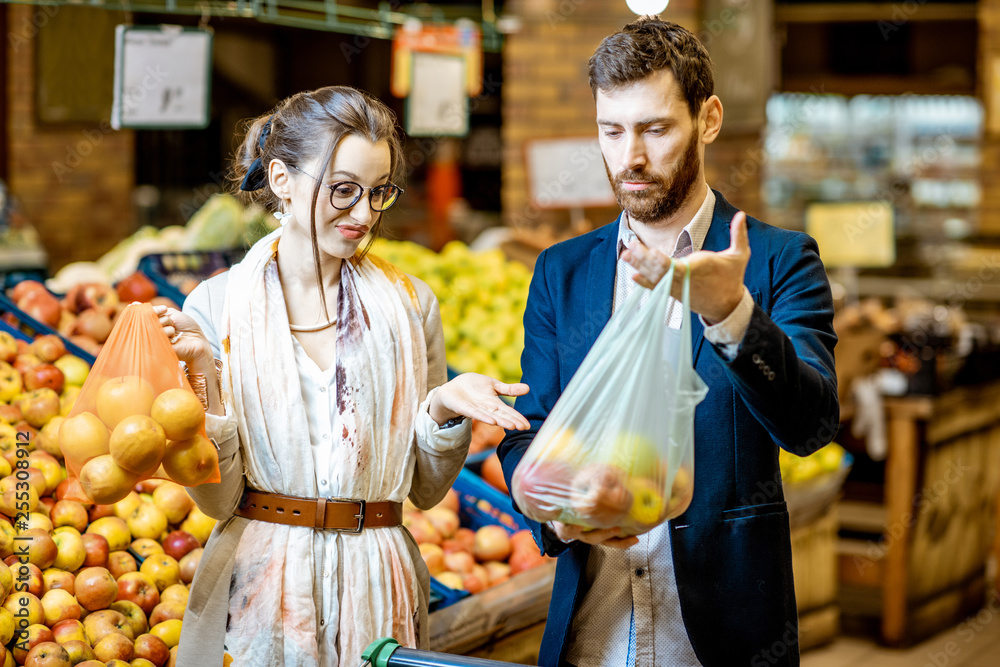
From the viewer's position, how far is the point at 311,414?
166 cm

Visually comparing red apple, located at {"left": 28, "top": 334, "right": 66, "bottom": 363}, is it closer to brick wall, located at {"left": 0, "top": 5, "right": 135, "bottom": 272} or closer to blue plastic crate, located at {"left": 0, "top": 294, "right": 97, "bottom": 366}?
blue plastic crate, located at {"left": 0, "top": 294, "right": 97, "bottom": 366}

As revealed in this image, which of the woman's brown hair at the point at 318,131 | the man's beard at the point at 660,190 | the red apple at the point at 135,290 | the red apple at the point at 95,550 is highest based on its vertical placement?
the woman's brown hair at the point at 318,131

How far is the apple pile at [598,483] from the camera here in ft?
4.09

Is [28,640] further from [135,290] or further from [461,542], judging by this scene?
[135,290]

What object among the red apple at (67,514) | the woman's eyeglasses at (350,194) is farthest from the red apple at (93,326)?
the woman's eyeglasses at (350,194)

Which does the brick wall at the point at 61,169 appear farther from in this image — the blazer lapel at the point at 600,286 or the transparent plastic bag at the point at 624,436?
the transparent plastic bag at the point at 624,436

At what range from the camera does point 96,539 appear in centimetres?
205

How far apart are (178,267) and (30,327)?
2.20ft

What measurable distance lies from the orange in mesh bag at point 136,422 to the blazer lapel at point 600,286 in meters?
0.59

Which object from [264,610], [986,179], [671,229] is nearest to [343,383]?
[264,610]

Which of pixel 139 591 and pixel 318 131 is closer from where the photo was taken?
pixel 318 131

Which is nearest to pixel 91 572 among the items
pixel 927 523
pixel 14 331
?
pixel 14 331

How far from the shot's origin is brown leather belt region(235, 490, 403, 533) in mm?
1634

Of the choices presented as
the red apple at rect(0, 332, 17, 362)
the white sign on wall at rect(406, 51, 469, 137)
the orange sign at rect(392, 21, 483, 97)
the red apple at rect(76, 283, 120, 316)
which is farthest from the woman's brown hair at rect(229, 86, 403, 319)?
the orange sign at rect(392, 21, 483, 97)
